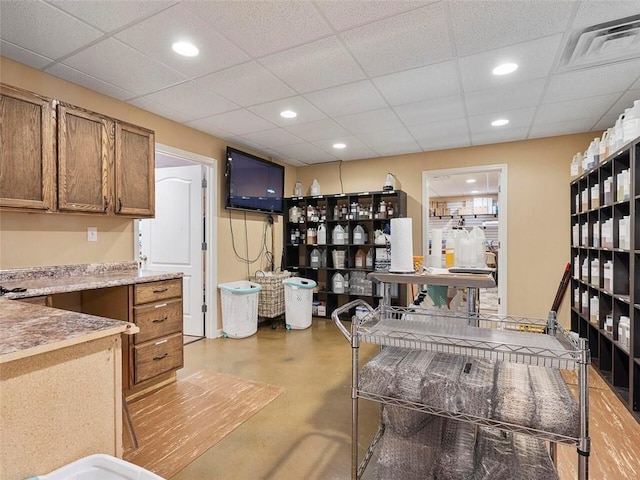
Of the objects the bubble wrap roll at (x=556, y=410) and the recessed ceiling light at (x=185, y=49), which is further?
the recessed ceiling light at (x=185, y=49)

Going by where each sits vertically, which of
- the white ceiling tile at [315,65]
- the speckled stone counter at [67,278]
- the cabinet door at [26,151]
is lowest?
the speckled stone counter at [67,278]

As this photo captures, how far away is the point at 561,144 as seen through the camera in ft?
13.4

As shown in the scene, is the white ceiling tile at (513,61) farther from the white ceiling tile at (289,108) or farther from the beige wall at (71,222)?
the beige wall at (71,222)

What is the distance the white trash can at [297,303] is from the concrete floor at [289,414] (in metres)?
0.51

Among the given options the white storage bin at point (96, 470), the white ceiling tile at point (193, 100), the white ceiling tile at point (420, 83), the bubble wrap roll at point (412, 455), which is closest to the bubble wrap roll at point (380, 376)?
the bubble wrap roll at point (412, 455)

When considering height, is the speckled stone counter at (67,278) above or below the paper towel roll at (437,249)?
below

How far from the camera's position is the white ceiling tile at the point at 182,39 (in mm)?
1965

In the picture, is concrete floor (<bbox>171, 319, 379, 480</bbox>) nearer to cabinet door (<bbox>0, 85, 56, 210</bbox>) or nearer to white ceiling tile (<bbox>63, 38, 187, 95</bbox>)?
cabinet door (<bbox>0, 85, 56, 210</bbox>)

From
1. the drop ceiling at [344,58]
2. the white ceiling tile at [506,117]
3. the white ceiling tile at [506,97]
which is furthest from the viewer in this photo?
the white ceiling tile at [506,117]

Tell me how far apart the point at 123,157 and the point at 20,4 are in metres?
1.17


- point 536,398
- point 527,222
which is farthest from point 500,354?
point 527,222

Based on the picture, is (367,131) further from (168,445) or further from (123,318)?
(168,445)

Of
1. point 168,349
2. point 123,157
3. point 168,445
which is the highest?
point 123,157

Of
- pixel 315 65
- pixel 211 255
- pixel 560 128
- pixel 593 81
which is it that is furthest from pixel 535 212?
pixel 211 255
